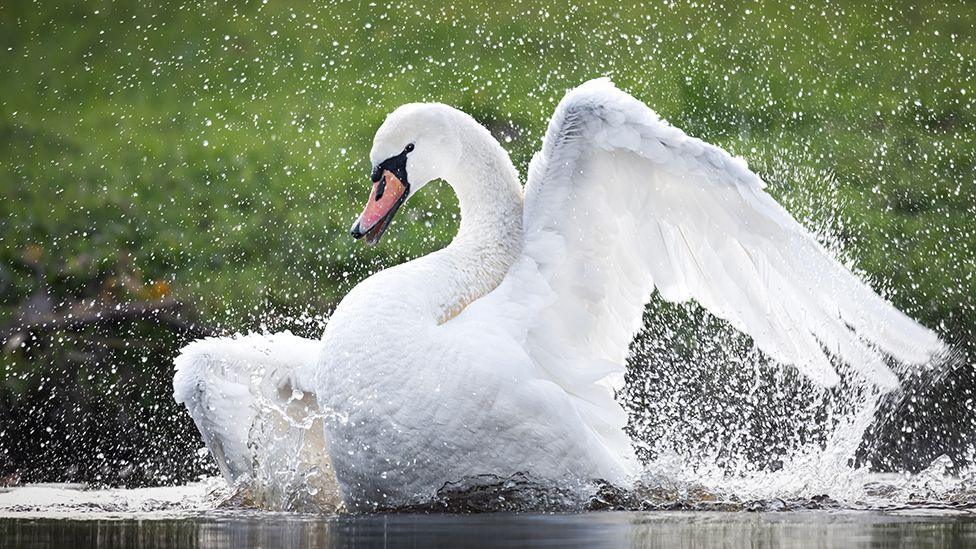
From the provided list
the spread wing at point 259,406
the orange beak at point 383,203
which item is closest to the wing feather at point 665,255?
the orange beak at point 383,203

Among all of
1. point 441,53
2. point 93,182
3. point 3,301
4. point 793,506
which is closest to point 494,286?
point 793,506

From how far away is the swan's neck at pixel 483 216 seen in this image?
712 cm

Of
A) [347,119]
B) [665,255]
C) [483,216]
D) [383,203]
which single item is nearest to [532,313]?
[483,216]

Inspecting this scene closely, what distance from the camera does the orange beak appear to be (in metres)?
7.13

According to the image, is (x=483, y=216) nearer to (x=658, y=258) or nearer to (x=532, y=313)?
(x=532, y=313)

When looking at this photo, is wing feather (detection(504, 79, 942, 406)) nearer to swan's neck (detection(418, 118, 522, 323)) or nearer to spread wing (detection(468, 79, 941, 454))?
spread wing (detection(468, 79, 941, 454))

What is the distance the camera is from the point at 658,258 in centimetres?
715

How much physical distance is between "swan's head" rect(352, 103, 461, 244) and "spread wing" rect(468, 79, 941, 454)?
529 mm

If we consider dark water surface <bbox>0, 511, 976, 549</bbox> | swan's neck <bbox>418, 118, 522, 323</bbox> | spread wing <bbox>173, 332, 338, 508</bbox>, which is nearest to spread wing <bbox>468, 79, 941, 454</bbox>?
swan's neck <bbox>418, 118, 522, 323</bbox>

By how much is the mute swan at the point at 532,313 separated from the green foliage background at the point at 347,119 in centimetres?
283

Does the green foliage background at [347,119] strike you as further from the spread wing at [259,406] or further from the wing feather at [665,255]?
the wing feather at [665,255]

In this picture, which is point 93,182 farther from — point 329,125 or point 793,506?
point 793,506

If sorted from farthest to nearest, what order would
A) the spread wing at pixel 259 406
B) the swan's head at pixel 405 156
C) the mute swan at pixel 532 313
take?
the spread wing at pixel 259 406
the swan's head at pixel 405 156
the mute swan at pixel 532 313

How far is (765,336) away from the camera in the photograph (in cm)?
716
